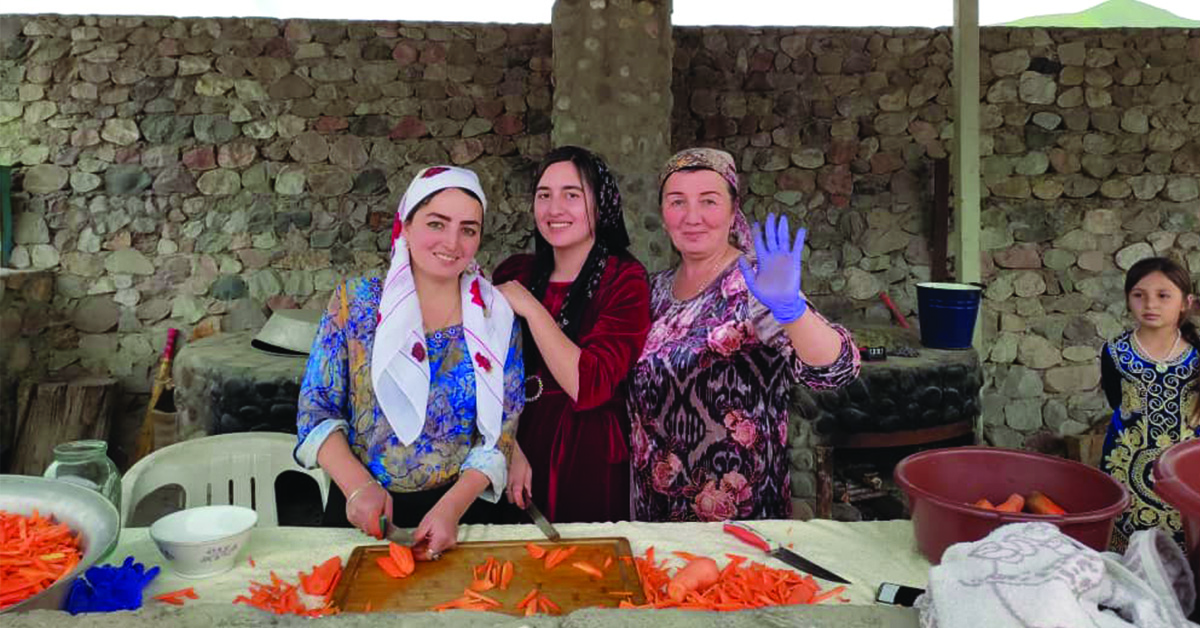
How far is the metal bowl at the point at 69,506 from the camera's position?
1.26 metres

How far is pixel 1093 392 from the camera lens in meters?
5.67

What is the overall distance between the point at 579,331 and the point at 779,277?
593mm

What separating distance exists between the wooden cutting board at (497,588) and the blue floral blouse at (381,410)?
A: 286 millimetres

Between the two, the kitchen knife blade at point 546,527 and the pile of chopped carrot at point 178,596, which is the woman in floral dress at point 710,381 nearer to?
the kitchen knife blade at point 546,527

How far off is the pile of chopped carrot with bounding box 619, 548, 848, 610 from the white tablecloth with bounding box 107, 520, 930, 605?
0.18 feet

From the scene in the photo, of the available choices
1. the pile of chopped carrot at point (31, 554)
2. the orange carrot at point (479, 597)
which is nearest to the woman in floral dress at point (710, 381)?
the orange carrot at point (479, 597)

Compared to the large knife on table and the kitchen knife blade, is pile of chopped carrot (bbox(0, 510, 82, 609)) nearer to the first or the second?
the kitchen knife blade

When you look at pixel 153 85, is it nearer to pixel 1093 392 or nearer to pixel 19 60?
pixel 19 60

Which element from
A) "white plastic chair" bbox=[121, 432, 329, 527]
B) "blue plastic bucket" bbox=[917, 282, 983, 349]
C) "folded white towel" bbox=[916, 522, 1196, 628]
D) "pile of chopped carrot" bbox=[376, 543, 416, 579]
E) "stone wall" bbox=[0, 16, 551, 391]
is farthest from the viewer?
"stone wall" bbox=[0, 16, 551, 391]

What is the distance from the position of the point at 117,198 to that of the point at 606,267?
4758mm

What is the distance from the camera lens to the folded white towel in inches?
Result: 35.5

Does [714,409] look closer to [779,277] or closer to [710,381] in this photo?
[710,381]

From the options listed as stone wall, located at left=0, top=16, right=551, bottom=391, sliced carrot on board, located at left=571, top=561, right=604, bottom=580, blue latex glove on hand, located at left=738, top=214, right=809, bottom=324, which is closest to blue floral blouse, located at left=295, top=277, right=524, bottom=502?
sliced carrot on board, located at left=571, top=561, right=604, bottom=580

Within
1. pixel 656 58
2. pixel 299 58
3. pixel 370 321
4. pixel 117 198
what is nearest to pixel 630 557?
pixel 370 321
